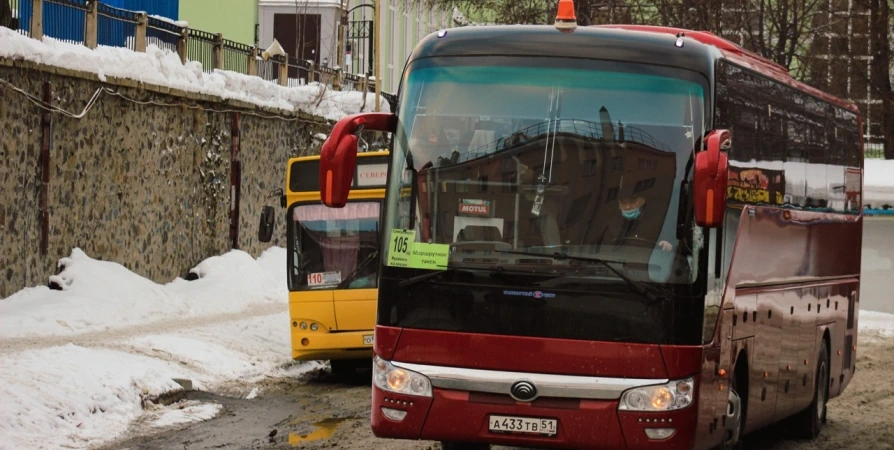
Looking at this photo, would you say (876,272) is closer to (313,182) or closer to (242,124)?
(242,124)

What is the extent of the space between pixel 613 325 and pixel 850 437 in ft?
19.2

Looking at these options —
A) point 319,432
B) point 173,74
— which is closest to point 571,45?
point 319,432

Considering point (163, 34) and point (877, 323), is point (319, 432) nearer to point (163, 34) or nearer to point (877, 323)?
point (163, 34)

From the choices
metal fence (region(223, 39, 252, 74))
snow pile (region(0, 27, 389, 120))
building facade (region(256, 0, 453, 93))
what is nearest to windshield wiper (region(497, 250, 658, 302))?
snow pile (region(0, 27, 389, 120))

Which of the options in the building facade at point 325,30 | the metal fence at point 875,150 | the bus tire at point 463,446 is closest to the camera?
the bus tire at point 463,446

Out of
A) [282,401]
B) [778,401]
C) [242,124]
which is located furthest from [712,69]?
[242,124]

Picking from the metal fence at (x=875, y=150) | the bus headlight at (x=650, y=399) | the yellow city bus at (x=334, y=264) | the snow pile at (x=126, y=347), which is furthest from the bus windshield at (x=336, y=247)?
the metal fence at (x=875, y=150)

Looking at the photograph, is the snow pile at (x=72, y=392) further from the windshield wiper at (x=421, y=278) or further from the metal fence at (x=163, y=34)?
the metal fence at (x=163, y=34)

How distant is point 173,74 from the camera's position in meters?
27.1

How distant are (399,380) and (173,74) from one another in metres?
18.3

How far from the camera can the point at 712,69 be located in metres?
9.84

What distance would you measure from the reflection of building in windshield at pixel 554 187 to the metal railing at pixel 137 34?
13.5 meters

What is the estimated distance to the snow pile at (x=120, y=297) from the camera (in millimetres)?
20266

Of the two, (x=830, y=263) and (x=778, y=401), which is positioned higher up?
(x=830, y=263)
